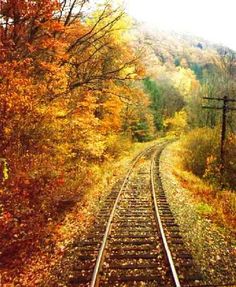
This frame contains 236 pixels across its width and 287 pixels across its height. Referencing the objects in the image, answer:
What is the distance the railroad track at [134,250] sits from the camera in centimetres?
784

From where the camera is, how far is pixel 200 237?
1074 centimetres

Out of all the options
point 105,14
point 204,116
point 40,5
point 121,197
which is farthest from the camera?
point 204,116

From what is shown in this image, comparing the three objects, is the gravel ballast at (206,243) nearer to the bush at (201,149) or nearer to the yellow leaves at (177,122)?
the bush at (201,149)

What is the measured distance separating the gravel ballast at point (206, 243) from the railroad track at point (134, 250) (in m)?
0.30

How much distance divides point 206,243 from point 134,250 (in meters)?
2.25

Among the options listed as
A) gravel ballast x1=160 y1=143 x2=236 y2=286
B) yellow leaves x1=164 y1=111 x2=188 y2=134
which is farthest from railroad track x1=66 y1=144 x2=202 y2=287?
yellow leaves x1=164 y1=111 x2=188 y2=134

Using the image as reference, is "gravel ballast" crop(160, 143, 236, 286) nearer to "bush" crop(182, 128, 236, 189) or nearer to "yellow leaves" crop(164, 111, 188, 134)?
"bush" crop(182, 128, 236, 189)

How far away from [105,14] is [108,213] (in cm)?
800

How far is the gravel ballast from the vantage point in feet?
27.2

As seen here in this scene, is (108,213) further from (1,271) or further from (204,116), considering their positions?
(204,116)

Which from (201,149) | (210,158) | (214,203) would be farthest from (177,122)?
(214,203)

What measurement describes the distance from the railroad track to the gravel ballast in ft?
0.97

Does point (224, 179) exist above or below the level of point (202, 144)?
below

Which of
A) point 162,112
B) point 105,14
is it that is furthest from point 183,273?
point 162,112
